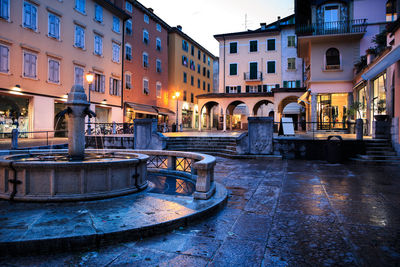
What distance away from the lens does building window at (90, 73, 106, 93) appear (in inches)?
997

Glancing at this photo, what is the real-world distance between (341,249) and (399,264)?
0.56 metres

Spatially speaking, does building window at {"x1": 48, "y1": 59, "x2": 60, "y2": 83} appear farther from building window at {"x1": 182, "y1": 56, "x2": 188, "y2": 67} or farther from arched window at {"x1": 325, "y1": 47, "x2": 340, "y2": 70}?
building window at {"x1": 182, "y1": 56, "x2": 188, "y2": 67}

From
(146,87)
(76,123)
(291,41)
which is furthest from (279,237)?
(291,41)

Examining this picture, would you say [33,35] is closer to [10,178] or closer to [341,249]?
[10,178]

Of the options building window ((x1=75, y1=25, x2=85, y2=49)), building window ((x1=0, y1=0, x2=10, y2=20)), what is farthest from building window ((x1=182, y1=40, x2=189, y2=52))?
building window ((x1=0, y1=0, x2=10, y2=20))

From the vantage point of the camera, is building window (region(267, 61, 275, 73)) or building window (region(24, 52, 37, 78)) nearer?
building window (region(24, 52, 37, 78))

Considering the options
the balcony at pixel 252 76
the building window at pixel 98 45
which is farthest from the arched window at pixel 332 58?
the building window at pixel 98 45

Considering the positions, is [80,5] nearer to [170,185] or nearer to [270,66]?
[170,185]

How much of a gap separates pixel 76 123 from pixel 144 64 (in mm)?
28933

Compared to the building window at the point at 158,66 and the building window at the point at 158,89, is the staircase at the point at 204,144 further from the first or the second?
the building window at the point at 158,66

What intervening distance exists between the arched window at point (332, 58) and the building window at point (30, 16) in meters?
22.3

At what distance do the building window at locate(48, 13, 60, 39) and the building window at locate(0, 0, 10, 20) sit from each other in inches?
127

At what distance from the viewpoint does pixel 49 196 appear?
15.7 ft

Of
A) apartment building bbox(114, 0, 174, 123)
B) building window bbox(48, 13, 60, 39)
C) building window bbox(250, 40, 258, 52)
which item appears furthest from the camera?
building window bbox(250, 40, 258, 52)
